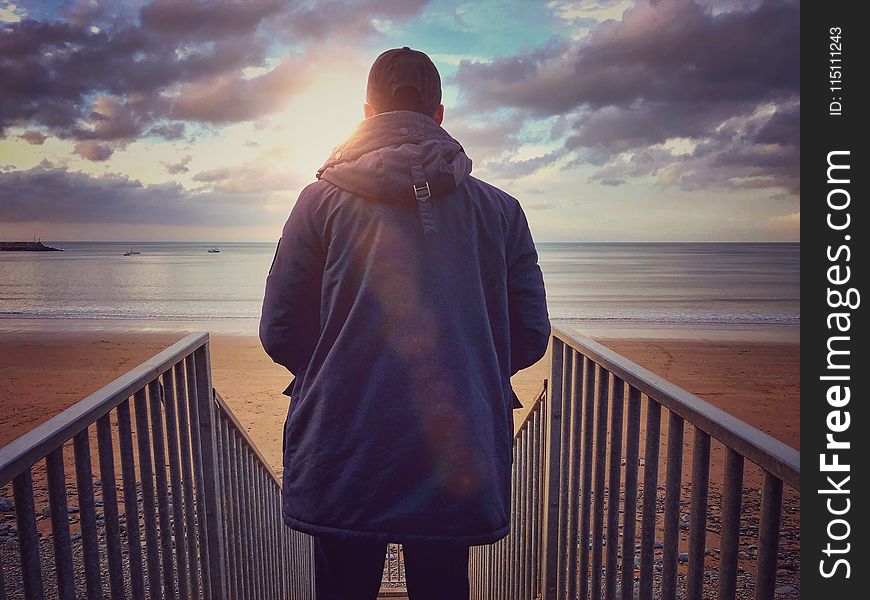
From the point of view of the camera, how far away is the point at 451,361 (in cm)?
146

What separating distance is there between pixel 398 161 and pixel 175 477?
1273 mm

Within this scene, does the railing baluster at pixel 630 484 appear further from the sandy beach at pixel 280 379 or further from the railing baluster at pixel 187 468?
the sandy beach at pixel 280 379

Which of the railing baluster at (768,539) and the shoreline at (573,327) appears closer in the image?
the railing baluster at (768,539)

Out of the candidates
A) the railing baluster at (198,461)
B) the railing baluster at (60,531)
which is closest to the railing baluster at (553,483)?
the railing baluster at (198,461)

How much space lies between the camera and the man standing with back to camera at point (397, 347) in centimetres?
145

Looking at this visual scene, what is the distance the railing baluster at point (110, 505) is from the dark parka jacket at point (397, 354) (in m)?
0.43

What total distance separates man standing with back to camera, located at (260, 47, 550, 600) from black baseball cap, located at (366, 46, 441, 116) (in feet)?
0.28

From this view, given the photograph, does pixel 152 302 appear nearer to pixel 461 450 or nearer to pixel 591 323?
pixel 591 323

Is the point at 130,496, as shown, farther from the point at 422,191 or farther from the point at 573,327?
the point at 573,327

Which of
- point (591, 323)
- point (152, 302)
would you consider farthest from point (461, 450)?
point (152, 302)

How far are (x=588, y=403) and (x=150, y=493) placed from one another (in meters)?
1.44

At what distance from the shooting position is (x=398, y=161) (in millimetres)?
1450
